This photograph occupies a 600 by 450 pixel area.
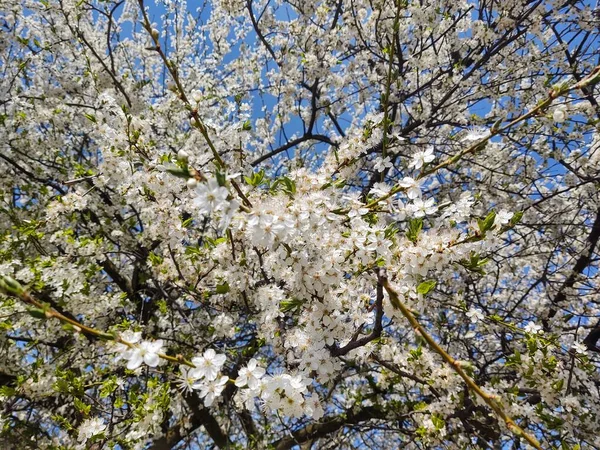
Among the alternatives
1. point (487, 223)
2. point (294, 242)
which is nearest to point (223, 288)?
point (294, 242)

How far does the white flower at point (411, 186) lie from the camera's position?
1804 mm

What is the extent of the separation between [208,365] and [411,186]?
109 centimetres

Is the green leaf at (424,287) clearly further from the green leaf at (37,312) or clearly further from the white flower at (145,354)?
the green leaf at (37,312)

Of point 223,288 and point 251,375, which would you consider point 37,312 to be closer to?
point 251,375

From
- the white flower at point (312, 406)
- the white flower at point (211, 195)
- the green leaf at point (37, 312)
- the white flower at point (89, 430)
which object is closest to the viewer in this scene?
the green leaf at point (37, 312)

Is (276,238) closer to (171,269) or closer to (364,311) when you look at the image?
(364,311)

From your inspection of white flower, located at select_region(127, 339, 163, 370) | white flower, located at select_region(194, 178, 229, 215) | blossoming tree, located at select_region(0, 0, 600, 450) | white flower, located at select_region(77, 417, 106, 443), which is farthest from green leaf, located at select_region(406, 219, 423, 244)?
white flower, located at select_region(77, 417, 106, 443)

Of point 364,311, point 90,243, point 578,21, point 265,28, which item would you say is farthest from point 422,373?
point 265,28

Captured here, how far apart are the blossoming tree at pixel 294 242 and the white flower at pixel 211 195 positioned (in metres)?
0.01

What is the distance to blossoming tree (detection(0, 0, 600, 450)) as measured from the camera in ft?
6.02

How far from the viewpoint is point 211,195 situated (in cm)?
139

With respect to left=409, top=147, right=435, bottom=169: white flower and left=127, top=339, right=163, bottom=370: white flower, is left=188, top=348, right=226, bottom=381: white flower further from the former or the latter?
left=409, top=147, right=435, bottom=169: white flower

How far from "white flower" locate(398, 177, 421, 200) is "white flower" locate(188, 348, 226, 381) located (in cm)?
99

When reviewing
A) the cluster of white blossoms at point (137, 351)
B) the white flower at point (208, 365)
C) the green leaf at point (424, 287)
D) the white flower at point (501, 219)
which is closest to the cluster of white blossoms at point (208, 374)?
the white flower at point (208, 365)
